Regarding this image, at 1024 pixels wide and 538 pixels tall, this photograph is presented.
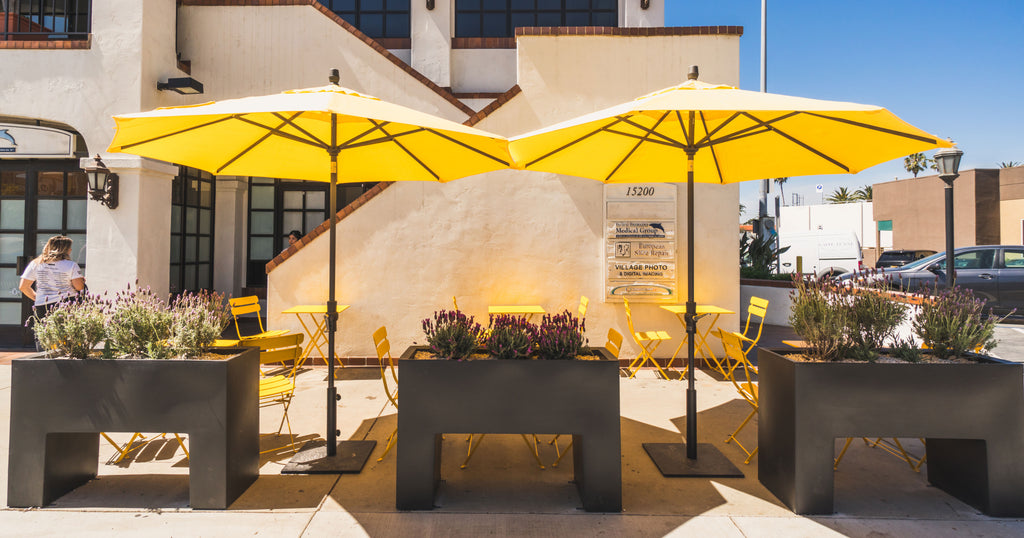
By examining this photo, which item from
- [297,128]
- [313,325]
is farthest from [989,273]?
[297,128]

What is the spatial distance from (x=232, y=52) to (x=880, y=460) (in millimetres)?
9614

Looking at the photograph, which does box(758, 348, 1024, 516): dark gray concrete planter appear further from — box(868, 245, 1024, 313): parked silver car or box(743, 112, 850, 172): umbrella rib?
box(868, 245, 1024, 313): parked silver car

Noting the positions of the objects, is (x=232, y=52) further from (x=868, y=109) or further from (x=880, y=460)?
(x=880, y=460)

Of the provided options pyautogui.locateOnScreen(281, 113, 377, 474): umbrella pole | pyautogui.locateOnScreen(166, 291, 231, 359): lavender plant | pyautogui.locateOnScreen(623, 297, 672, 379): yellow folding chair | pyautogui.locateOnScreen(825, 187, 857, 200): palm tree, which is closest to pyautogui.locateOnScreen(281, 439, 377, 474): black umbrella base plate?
pyautogui.locateOnScreen(281, 113, 377, 474): umbrella pole

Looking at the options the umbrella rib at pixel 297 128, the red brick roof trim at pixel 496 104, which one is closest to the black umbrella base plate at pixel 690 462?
the umbrella rib at pixel 297 128

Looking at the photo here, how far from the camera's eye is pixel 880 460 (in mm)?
4031

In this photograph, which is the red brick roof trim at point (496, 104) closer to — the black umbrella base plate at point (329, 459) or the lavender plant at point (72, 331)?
the black umbrella base plate at point (329, 459)

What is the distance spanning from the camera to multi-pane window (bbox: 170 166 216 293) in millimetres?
9008

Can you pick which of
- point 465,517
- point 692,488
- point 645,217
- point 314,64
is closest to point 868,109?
point 692,488

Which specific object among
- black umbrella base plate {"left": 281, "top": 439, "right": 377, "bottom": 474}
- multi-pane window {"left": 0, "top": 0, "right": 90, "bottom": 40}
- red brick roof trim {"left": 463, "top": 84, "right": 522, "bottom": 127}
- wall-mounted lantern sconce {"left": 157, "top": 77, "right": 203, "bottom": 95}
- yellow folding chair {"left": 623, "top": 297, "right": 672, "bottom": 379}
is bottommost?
black umbrella base plate {"left": 281, "top": 439, "right": 377, "bottom": 474}

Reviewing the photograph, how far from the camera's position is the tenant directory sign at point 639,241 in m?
7.04

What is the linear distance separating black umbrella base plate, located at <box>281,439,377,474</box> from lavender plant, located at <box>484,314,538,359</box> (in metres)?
1.41

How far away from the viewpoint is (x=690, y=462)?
389 centimetres

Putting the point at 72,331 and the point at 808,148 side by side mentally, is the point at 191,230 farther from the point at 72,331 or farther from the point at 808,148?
the point at 808,148
